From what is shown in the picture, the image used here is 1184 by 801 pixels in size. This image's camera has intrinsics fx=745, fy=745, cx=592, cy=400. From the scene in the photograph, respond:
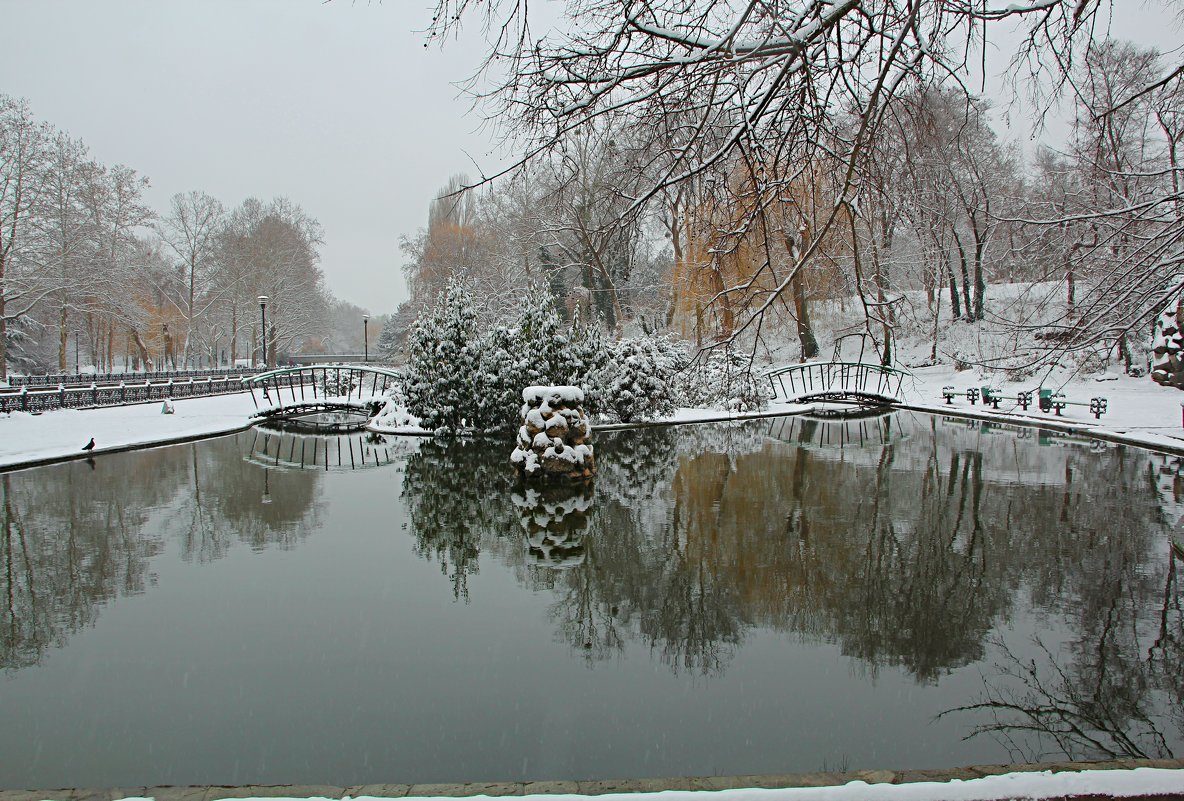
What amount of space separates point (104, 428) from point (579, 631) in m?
17.7

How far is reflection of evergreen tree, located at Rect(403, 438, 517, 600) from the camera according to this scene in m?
8.20

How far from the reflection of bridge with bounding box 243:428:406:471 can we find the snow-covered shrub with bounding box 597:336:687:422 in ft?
20.8

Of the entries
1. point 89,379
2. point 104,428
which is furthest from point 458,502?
point 89,379

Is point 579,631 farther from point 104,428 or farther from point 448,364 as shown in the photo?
point 104,428

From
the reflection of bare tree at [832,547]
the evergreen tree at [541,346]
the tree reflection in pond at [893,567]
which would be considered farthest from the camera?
the evergreen tree at [541,346]

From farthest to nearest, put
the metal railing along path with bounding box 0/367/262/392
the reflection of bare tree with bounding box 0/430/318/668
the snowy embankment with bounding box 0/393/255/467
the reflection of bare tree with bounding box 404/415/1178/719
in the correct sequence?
the metal railing along path with bounding box 0/367/262/392
the snowy embankment with bounding box 0/393/255/467
the reflection of bare tree with bounding box 0/430/318/668
the reflection of bare tree with bounding box 404/415/1178/719

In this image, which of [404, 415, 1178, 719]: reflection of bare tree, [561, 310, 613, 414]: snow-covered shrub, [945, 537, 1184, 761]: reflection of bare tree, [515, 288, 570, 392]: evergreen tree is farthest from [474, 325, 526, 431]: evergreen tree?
[945, 537, 1184, 761]: reflection of bare tree

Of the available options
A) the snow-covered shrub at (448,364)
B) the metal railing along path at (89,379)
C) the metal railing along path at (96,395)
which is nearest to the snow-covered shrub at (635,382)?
the snow-covered shrub at (448,364)

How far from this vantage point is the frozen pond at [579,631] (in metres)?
4.13

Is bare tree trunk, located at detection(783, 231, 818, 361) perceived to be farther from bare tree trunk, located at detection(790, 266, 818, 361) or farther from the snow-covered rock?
the snow-covered rock

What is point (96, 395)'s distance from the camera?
23.1 m

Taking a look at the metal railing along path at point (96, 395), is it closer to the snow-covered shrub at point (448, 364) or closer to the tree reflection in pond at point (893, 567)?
the snow-covered shrub at point (448, 364)

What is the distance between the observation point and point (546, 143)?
382 centimetres

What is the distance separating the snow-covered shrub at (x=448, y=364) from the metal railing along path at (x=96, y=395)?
917 centimetres
